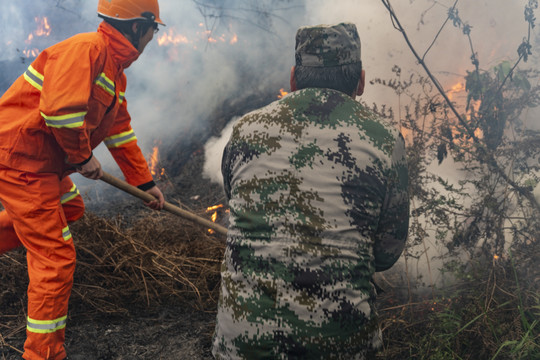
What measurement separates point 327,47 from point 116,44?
5.53 ft

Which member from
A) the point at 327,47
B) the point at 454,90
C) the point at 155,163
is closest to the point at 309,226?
the point at 327,47

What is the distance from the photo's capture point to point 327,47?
1960 millimetres

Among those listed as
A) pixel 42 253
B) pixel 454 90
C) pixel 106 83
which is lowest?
pixel 42 253

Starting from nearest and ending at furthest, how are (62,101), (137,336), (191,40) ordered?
1. (62,101)
2. (137,336)
3. (191,40)

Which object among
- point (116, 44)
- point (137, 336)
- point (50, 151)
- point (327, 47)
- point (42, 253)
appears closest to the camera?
point (327, 47)

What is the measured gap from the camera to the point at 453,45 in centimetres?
479

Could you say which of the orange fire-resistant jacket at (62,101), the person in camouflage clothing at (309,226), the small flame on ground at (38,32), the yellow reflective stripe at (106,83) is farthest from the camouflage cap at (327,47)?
the small flame on ground at (38,32)

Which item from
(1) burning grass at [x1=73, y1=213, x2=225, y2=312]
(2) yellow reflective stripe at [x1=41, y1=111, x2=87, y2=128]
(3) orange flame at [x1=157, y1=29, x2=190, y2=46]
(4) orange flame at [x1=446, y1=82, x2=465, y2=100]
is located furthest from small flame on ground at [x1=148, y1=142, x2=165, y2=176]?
(4) orange flame at [x1=446, y1=82, x2=465, y2=100]

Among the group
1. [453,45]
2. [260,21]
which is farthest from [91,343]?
[260,21]

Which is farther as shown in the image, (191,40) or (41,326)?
(191,40)

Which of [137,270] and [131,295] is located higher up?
[137,270]

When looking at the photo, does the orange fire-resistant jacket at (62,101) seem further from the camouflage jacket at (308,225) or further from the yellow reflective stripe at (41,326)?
the camouflage jacket at (308,225)

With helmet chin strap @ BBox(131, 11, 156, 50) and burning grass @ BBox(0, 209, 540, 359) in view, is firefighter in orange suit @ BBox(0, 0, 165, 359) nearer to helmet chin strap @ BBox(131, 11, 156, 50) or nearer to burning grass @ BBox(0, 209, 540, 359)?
helmet chin strap @ BBox(131, 11, 156, 50)

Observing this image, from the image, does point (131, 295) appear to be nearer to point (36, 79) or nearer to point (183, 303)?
point (183, 303)
